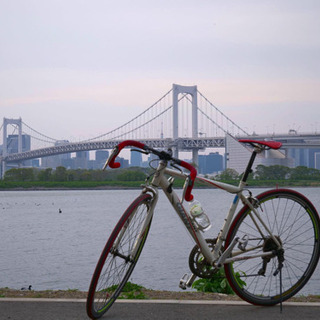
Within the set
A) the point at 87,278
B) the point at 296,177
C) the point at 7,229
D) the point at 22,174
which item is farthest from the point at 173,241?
the point at 22,174

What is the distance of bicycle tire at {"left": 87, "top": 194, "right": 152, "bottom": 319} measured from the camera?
94.6 inches

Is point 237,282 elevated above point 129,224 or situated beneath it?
situated beneath

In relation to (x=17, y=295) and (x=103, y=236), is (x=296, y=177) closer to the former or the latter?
(x=103, y=236)

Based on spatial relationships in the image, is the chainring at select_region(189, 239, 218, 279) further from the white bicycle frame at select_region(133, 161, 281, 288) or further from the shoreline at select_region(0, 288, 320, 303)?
the shoreline at select_region(0, 288, 320, 303)

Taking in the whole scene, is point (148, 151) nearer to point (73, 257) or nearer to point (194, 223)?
point (194, 223)

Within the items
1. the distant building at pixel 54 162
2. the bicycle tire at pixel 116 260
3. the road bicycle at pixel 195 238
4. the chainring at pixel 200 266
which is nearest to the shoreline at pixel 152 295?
the road bicycle at pixel 195 238

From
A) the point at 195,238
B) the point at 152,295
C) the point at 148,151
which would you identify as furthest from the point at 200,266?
the point at 152,295

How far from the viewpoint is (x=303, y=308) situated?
108 inches

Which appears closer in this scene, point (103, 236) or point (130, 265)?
point (130, 265)

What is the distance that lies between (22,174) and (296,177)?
29750 millimetres

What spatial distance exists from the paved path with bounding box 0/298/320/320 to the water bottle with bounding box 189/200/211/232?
0.36 meters

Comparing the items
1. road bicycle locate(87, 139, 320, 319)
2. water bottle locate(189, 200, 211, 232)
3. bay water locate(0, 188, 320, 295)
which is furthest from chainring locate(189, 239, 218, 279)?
bay water locate(0, 188, 320, 295)

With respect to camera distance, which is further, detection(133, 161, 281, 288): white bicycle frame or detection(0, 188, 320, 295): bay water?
detection(0, 188, 320, 295): bay water

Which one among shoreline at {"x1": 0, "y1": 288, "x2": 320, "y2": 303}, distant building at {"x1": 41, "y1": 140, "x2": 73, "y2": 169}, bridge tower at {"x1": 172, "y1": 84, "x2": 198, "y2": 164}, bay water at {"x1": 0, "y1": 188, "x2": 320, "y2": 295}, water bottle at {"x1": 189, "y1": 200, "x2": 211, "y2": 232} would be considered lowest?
bay water at {"x1": 0, "y1": 188, "x2": 320, "y2": 295}
